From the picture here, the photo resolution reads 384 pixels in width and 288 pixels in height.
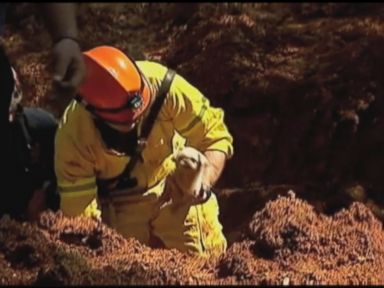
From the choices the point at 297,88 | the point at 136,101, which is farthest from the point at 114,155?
the point at 297,88

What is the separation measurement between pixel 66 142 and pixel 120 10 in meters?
4.33

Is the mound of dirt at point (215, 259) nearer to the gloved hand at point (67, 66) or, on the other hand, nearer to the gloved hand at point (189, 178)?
the gloved hand at point (189, 178)

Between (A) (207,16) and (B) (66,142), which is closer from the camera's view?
(B) (66,142)

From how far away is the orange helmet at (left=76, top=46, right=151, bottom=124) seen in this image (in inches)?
197

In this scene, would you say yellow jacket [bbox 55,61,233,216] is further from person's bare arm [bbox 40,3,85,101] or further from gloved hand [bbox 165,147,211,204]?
person's bare arm [bbox 40,3,85,101]

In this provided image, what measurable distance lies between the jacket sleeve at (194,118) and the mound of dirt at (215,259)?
62 cm

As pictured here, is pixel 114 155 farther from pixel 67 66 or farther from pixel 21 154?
pixel 67 66

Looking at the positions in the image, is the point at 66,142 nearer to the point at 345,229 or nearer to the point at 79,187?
the point at 79,187

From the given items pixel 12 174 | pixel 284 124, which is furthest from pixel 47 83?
pixel 12 174

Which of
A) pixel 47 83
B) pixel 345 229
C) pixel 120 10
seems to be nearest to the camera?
pixel 345 229

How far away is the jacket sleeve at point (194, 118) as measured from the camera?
5.23 m

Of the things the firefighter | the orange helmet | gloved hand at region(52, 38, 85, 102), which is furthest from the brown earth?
Result: gloved hand at region(52, 38, 85, 102)

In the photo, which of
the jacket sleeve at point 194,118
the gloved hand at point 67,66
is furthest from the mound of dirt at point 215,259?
the gloved hand at point 67,66

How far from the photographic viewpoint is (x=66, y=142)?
5.20 m
